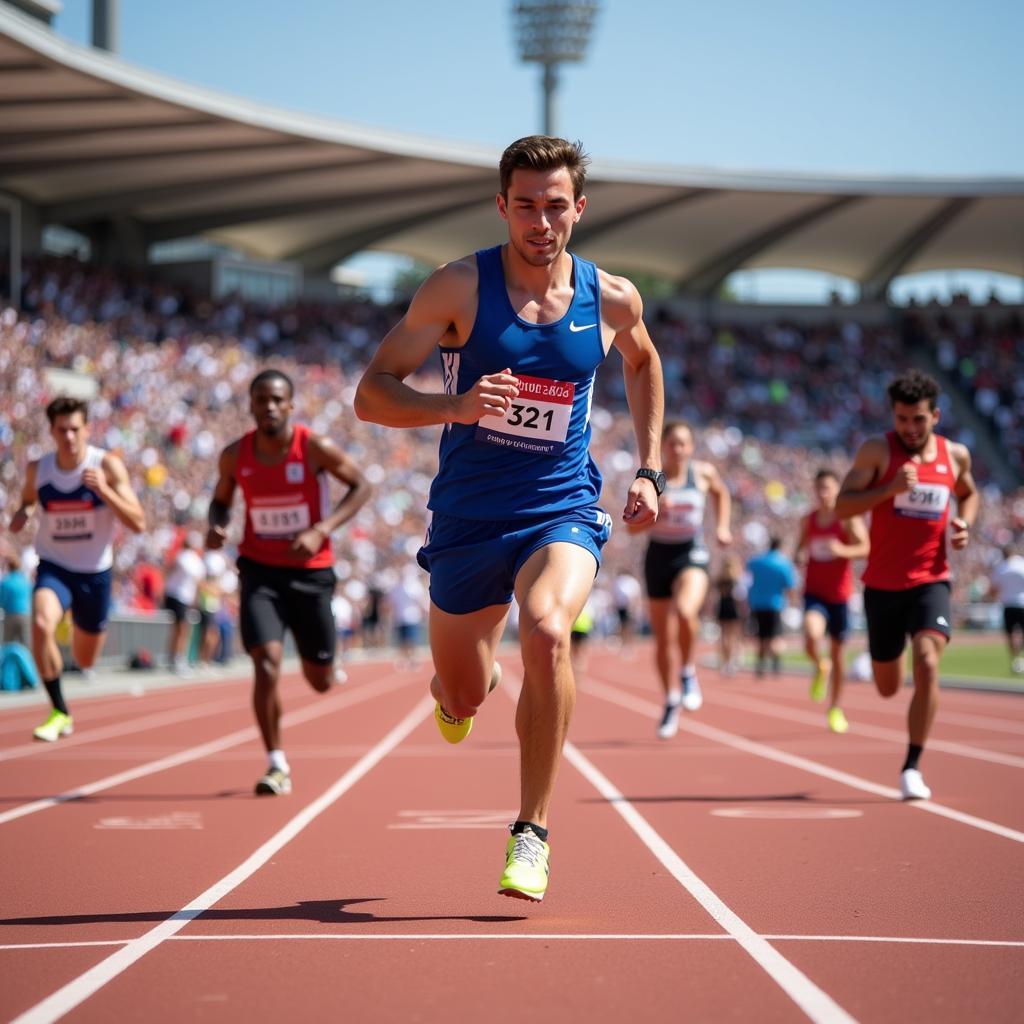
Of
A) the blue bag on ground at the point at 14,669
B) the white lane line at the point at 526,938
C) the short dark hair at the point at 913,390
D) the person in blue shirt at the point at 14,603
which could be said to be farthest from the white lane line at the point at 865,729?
the person in blue shirt at the point at 14,603

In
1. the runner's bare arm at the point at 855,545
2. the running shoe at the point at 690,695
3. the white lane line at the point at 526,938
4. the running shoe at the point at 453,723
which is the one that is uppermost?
the runner's bare arm at the point at 855,545

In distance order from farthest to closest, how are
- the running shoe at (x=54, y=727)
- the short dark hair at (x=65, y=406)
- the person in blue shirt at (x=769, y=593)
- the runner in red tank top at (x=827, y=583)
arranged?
the person in blue shirt at (x=769, y=593)
the runner in red tank top at (x=827, y=583)
the running shoe at (x=54, y=727)
the short dark hair at (x=65, y=406)

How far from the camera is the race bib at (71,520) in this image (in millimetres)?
9789

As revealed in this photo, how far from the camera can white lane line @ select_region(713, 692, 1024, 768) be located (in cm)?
1091

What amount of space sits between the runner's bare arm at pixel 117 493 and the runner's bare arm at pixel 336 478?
128 centimetres

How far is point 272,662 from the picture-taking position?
851 cm

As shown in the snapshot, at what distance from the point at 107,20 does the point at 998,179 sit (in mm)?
29374

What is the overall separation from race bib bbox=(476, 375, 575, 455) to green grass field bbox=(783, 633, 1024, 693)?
45.9 ft

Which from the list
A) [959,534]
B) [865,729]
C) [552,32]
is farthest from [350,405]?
[552,32]

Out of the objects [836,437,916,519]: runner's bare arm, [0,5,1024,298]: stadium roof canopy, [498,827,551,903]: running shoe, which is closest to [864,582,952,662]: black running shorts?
[836,437,916,519]: runner's bare arm

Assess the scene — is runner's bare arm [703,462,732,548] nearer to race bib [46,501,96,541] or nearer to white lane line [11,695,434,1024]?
white lane line [11,695,434,1024]

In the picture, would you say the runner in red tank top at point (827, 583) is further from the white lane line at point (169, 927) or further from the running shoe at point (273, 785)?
the running shoe at point (273, 785)

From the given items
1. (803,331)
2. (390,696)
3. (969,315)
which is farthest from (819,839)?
(969,315)

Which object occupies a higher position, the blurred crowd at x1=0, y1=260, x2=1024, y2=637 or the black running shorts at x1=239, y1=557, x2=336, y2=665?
the blurred crowd at x1=0, y1=260, x2=1024, y2=637
